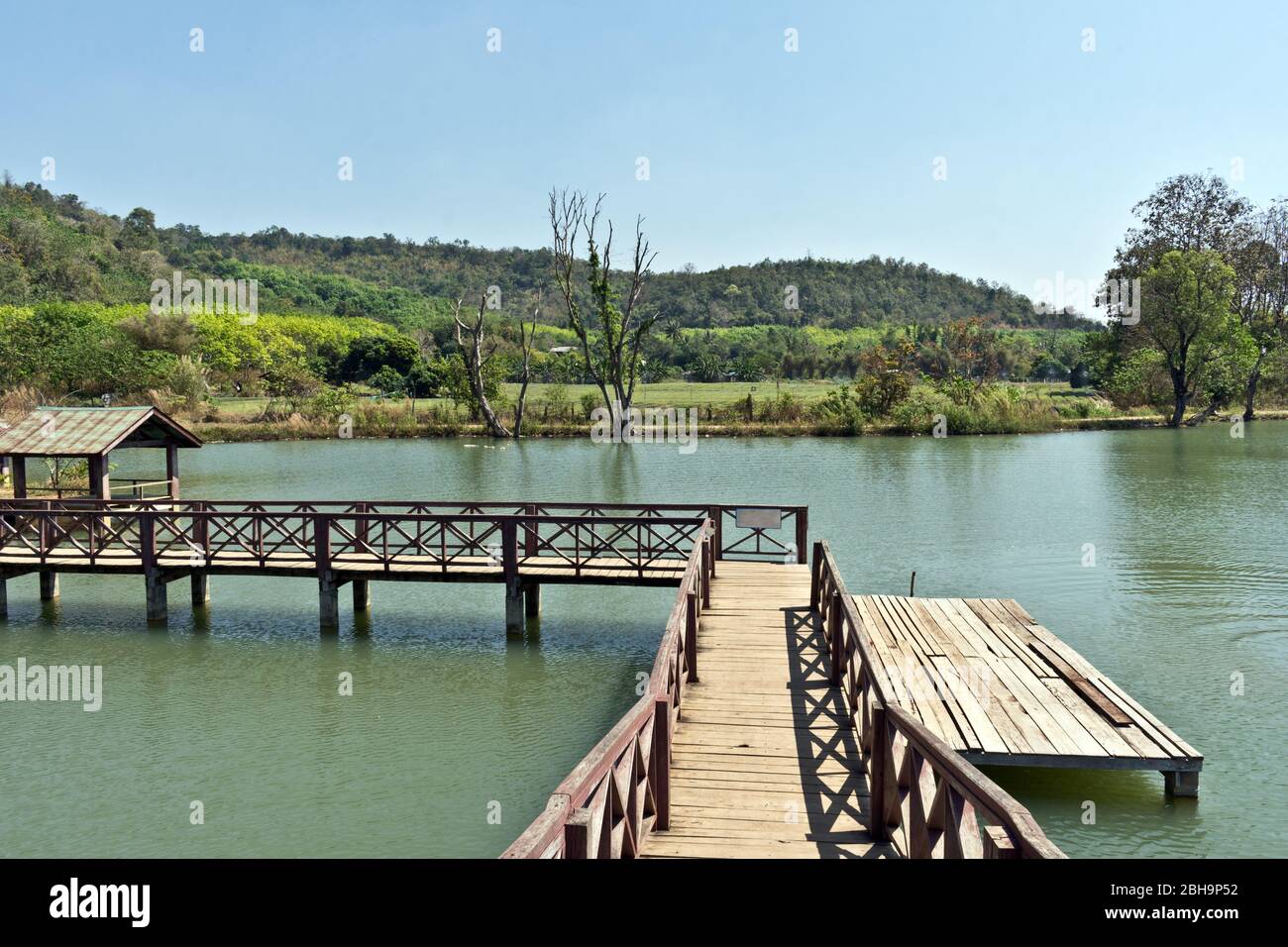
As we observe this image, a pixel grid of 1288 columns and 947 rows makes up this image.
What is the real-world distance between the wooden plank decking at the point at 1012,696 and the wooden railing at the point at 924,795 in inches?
75.4

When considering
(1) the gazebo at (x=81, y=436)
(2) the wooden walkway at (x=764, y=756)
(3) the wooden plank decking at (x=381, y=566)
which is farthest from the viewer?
(1) the gazebo at (x=81, y=436)

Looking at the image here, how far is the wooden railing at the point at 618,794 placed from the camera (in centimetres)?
420

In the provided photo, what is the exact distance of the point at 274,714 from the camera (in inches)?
484

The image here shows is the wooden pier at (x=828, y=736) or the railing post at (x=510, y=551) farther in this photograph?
the railing post at (x=510, y=551)

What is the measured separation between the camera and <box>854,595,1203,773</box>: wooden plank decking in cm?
887

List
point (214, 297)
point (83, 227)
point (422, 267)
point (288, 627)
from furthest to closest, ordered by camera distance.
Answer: point (422, 267) < point (83, 227) < point (214, 297) < point (288, 627)

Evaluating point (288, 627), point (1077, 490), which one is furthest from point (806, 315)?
point (288, 627)

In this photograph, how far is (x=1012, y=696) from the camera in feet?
33.9

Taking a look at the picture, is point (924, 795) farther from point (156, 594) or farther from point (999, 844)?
point (156, 594)

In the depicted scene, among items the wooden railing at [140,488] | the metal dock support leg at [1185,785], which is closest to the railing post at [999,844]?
the metal dock support leg at [1185,785]

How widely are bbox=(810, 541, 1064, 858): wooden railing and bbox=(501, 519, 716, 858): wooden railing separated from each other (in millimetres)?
1387

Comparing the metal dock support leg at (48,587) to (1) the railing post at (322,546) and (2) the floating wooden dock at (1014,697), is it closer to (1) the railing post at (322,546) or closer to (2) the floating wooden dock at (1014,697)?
(1) the railing post at (322,546)

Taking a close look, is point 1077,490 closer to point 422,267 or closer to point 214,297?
point 214,297

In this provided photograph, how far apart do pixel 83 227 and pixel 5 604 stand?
408ft
